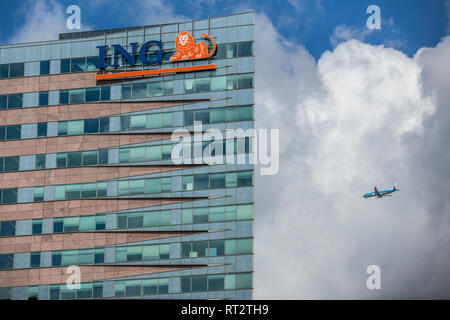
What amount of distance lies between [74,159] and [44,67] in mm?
13703

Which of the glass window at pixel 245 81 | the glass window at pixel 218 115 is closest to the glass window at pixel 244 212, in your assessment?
the glass window at pixel 218 115

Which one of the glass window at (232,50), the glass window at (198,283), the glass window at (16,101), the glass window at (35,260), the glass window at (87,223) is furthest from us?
the glass window at (16,101)

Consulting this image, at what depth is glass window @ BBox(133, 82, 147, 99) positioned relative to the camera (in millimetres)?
114938

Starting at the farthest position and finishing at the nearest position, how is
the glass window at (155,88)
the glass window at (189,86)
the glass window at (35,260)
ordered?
the glass window at (155,88)
the glass window at (35,260)
the glass window at (189,86)

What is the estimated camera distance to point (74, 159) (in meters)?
116

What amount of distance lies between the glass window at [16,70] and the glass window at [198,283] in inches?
1470

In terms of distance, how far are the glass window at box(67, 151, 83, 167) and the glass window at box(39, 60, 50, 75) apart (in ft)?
39.5

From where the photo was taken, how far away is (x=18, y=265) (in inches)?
4518

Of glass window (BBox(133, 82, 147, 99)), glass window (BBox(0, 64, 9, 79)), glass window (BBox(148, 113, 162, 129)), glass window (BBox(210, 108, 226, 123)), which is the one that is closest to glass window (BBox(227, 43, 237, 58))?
glass window (BBox(210, 108, 226, 123))

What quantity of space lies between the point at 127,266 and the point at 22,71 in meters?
31.0

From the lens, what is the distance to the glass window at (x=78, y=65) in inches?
4650

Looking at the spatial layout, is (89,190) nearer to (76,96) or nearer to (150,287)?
(76,96)

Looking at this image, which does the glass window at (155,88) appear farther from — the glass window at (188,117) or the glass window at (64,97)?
the glass window at (64,97)
